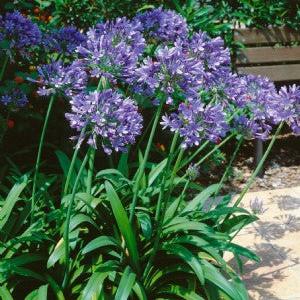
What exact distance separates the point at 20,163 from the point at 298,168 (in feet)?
9.22

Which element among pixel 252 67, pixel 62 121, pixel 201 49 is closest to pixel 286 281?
pixel 201 49

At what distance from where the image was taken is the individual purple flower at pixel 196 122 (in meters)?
2.25

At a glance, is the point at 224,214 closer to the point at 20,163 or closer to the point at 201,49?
the point at 201,49

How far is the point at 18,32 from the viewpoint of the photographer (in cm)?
280

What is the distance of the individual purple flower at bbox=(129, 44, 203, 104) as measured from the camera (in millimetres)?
2188

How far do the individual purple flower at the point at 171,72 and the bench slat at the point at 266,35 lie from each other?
2.94m

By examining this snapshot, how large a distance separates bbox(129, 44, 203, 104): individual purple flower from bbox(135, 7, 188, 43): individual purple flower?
1.54 feet

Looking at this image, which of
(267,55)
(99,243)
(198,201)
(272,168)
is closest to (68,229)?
(99,243)

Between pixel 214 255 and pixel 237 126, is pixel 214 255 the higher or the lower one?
the lower one

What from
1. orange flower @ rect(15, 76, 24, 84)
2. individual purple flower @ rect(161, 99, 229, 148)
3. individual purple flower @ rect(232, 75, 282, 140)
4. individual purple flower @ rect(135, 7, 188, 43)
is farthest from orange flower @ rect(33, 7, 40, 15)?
individual purple flower @ rect(161, 99, 229, 148)

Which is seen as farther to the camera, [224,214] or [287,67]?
[287,67]

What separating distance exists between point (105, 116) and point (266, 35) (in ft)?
11.2

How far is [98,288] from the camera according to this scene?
2381 millimetres

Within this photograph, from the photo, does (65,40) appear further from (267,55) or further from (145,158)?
(267,55)
